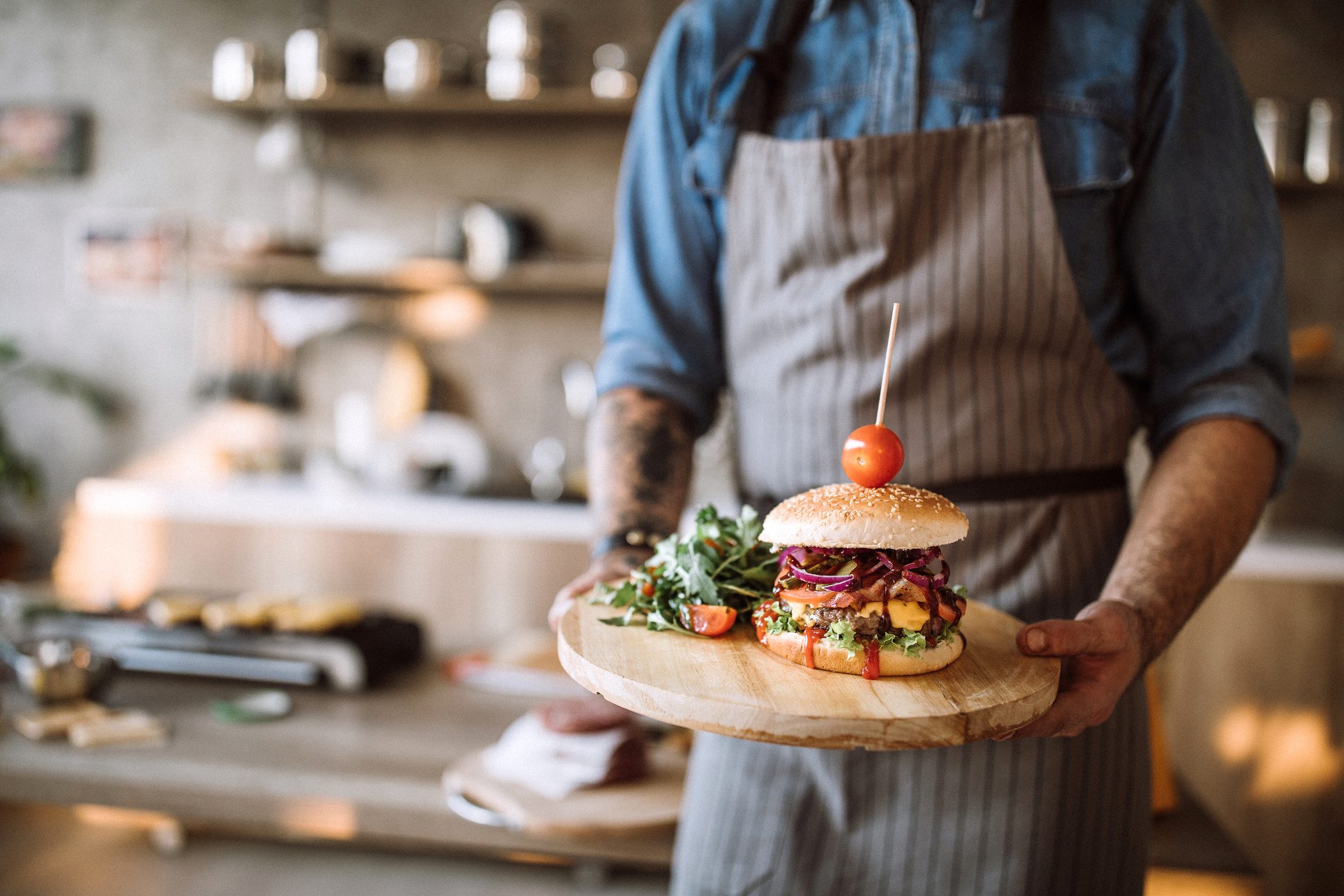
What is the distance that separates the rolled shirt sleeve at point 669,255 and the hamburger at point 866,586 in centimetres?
40

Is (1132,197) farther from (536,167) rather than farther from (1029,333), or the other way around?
(536,167)

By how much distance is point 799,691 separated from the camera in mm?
870

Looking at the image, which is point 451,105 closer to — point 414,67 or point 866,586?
point 414,67

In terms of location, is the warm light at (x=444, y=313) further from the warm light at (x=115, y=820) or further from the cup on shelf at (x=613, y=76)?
the warm light at (x=115, y=820)

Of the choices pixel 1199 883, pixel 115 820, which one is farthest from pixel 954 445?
pixel 115 820

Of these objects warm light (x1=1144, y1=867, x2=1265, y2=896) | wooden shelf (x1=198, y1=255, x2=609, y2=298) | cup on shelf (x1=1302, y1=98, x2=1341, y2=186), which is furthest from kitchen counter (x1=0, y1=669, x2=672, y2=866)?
cup on shelf (x1=1302, y1=98, x2=1341, y2=186)

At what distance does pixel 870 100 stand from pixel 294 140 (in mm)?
3443

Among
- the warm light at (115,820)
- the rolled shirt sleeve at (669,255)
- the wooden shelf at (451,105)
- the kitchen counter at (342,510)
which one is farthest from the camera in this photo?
the wooden shelf at (451,105)

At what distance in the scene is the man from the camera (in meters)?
1.15

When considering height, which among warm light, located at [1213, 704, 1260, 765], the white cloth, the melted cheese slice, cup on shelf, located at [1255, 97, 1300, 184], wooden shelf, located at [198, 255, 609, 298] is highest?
cup on shelf, located at [1255, 97, 1300, 184]

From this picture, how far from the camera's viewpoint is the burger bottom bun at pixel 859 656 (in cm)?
94

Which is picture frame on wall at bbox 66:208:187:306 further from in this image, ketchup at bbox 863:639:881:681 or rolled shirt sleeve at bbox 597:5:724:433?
ketchup at bbox 863:639:881:681

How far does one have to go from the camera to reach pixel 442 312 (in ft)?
14.6

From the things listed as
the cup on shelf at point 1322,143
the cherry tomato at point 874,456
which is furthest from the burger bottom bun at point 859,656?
the cup on shelf at point 1322,143
